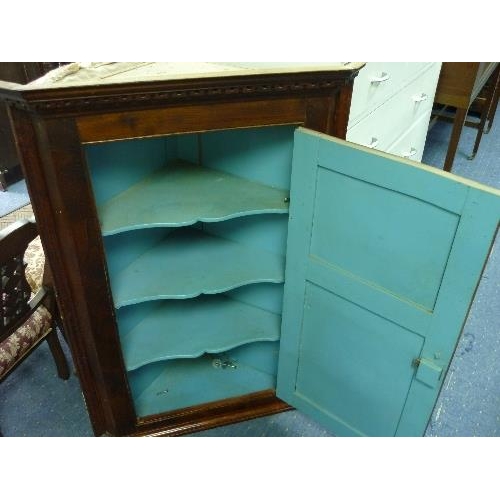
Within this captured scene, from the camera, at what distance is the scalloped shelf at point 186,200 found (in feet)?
4.99

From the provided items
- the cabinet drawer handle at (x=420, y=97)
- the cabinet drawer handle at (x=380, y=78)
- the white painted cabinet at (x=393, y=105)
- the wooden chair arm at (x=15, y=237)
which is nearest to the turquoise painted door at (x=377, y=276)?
the white painted cabinet at (x=393, y=105)

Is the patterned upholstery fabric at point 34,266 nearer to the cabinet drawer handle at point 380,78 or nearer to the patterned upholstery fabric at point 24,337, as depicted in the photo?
the patterned upholstery fabric at point 24,337

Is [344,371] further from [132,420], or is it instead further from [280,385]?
[132,420]

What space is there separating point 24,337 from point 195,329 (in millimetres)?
633

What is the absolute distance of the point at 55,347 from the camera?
2.11 meters

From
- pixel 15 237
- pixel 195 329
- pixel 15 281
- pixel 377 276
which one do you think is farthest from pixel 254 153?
pixel 15 281

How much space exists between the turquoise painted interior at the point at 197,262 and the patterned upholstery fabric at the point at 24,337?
13.5 inches

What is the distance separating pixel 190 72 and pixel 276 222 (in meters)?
0.69

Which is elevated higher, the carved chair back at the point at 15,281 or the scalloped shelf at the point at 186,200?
the scalloped shelf at the point at 186,200

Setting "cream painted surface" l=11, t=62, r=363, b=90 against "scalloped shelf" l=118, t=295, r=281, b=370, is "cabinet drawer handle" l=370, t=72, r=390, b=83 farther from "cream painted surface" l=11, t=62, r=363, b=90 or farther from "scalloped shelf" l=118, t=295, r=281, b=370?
"scalloped shelf" l=118, t=295, r=281, b=370

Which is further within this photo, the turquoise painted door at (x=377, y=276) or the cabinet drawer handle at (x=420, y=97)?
the cabinet drawer handle at (x=420, y=97)

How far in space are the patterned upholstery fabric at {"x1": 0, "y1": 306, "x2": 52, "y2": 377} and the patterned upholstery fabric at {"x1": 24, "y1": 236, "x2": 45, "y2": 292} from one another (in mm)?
152

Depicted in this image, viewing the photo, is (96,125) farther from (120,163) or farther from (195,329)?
(195,329)

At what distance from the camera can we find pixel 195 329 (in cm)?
194
